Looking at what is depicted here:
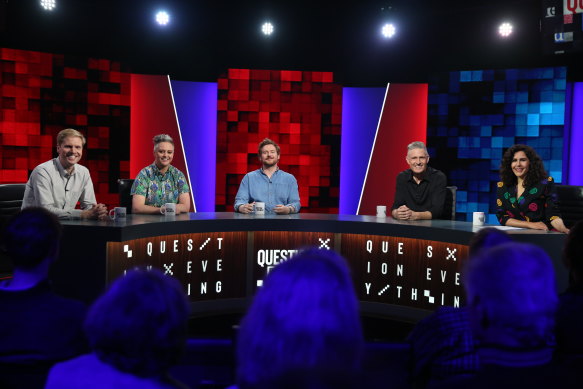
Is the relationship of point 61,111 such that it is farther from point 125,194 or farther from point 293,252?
point 293,252

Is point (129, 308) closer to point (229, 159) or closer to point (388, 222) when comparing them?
point (388, 222)

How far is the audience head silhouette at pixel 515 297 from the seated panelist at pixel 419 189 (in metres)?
2.87

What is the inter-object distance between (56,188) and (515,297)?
298cm

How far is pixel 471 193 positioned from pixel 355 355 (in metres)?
5.46

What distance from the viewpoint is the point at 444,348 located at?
1399mm

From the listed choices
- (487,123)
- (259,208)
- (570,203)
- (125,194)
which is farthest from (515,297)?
(487,123)

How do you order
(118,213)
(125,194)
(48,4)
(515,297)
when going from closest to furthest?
(515,297) → (118,213) → (125,194) → (48,4)

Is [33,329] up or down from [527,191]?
down

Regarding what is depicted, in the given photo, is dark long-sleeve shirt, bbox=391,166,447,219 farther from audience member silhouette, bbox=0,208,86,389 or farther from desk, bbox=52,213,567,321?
audience member silhouette, bbox=0,208,86,389

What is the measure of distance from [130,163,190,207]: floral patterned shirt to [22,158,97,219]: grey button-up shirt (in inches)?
16.7

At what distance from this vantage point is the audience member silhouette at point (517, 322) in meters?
1.19

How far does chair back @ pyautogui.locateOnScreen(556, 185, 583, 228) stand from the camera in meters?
4.68

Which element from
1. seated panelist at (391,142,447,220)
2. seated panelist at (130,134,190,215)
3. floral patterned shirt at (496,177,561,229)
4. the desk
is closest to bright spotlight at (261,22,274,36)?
seated panelist at (130,134,190,215)

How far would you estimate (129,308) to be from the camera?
99cm
